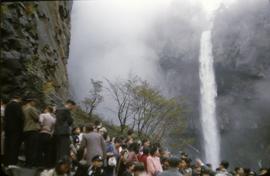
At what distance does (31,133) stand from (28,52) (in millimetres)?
7091

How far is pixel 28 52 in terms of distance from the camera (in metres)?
15.0

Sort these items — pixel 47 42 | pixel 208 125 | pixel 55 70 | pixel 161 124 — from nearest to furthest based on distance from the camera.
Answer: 1. pixel 47 42
2. pixel 55 70
3. pixel 161 124
4. pixel 208 125

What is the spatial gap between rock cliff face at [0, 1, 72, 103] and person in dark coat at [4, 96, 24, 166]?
2.37 m

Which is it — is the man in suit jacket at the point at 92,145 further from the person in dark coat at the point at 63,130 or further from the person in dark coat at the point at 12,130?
the person in dark coat at the point at 12,130

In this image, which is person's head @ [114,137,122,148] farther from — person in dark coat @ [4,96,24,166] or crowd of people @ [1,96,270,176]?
person in dark coat @ [4,96,24,166]

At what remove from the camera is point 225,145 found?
57781mm

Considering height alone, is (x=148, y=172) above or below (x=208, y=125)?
below

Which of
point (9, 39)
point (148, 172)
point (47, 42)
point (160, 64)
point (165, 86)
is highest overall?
point (160, 64)

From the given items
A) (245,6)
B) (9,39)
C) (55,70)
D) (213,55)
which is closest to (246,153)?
(213,55)

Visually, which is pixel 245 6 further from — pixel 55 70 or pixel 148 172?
pixel 148 172

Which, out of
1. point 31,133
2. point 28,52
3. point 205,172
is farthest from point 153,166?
point 28,52

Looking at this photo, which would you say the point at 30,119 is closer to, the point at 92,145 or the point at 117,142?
the point at 92,145

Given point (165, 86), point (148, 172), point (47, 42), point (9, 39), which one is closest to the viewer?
point (148, 172)

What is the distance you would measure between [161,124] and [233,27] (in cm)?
2600
